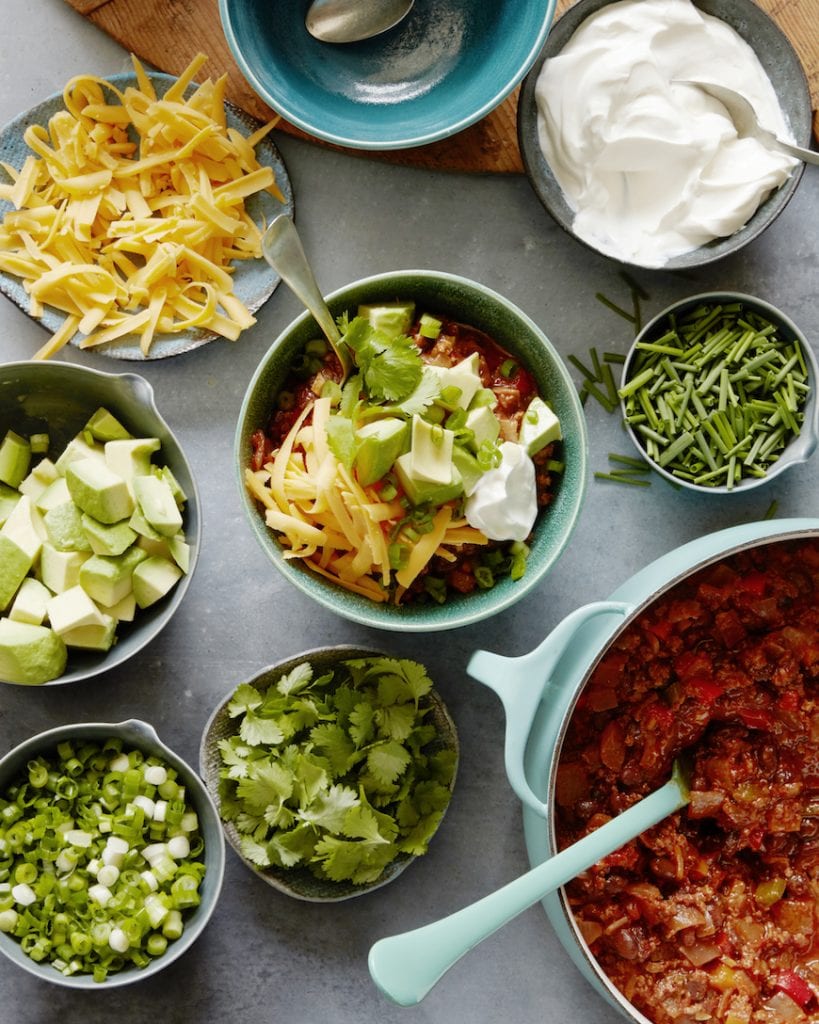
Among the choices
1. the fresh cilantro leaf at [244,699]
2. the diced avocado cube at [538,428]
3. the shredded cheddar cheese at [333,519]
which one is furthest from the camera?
the fresh cilantro leaf at [244,699]

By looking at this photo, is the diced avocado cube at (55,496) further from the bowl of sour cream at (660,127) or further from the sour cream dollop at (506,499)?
the bowl of sour cream at (660,127)

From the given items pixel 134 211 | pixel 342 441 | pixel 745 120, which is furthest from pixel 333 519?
pixel 745 120

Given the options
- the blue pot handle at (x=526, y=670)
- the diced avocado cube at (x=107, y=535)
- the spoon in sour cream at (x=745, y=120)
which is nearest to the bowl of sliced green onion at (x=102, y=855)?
the diced avocado cube at (x=107, y=535)

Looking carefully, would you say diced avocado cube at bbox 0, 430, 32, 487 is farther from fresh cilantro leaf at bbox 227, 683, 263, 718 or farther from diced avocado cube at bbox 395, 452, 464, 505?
diced avocado cube at bbox 395, 452, 464, 505

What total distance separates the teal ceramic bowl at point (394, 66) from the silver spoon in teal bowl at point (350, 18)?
29 millimetres

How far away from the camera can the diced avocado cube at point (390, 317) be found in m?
2.22

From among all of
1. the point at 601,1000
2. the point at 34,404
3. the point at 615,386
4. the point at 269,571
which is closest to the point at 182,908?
the point at 269,571

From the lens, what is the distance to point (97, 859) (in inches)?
91.3

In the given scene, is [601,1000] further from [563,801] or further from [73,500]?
[73,500]

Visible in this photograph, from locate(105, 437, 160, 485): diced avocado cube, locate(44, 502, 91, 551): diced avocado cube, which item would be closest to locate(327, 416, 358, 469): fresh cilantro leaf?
locate(105, 437, 160, 485): diced avocado cube

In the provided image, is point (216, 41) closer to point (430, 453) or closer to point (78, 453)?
point (78, 453)

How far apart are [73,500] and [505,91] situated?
1254mm

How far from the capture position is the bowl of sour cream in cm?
234

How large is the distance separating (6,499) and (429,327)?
3.26 feet
